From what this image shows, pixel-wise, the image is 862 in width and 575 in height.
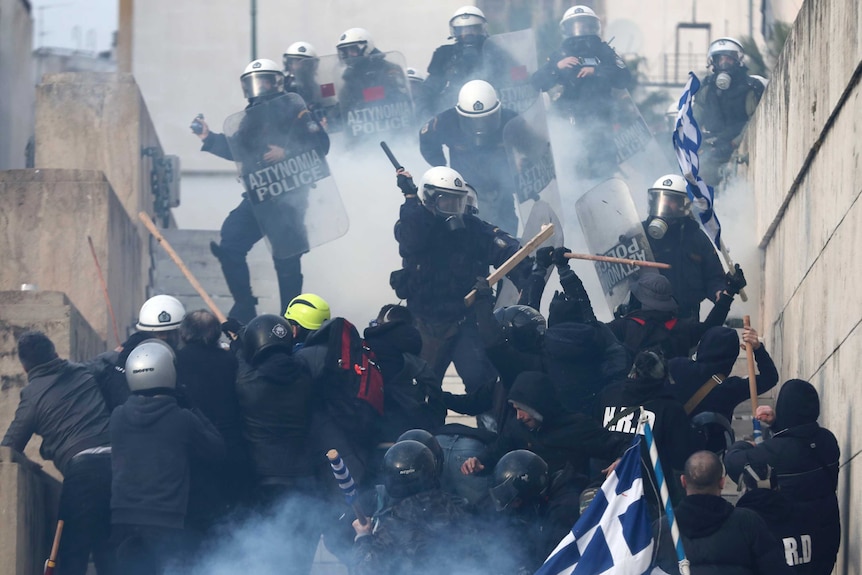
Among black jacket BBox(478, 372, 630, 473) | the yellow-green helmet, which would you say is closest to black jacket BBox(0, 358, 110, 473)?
the yellow-green helmet

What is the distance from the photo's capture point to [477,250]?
10.9 m

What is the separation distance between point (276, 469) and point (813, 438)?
2.68 m

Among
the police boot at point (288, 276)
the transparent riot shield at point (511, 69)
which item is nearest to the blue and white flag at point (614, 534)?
the police boot at point (288, 276)

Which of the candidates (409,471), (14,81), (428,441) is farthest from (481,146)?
(14,81)

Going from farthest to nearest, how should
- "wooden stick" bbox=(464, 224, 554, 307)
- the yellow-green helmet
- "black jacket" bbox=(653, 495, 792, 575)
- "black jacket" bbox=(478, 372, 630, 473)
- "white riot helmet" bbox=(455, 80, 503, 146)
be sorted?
1. "white riot helmet" bbox=(455, 80, 503, 146)
2. "wooden stick" bbox=(464, 224, 554, 307)
3. the yellow-green helmet
4. "black jacket" bbox=(478, 372, 630, 473)
5. "black jacket" bbox=(653, 495, 792, 575)

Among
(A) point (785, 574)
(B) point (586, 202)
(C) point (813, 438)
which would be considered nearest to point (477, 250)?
(B) point (586, 202)

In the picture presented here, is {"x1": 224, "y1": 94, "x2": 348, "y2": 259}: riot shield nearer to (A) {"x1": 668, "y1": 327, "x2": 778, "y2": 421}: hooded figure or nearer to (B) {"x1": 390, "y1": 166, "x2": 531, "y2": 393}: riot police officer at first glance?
(B) {"x1": 390, "y1": 166, "x2": 531, "y2": 393}: riot police officer

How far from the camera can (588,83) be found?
13.8 metres

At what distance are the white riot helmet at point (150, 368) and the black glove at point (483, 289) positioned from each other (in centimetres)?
243

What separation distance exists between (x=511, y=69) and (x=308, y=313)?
564 centimetres

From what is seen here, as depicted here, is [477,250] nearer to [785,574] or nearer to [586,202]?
[586,202]

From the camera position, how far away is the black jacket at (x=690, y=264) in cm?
1083

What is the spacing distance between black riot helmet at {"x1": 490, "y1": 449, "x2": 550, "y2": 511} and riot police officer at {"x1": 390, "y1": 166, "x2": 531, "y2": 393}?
3.26m

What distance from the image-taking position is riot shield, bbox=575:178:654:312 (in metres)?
11.6
